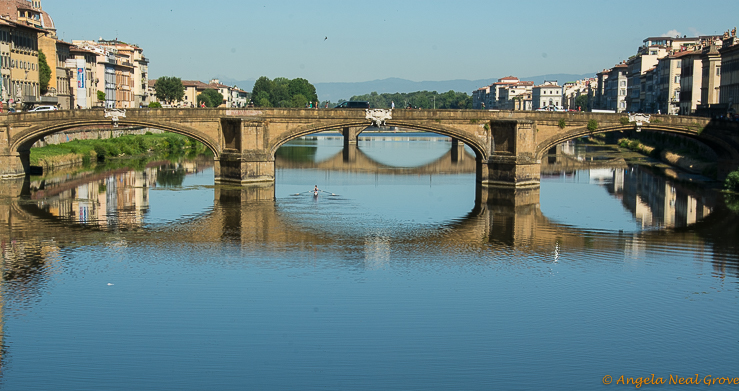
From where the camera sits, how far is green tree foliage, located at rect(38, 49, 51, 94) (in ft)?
322

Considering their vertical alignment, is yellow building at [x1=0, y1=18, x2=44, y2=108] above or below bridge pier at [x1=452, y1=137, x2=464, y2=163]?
above

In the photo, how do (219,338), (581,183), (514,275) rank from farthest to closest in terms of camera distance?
(581,183), (514,275), (219,338)

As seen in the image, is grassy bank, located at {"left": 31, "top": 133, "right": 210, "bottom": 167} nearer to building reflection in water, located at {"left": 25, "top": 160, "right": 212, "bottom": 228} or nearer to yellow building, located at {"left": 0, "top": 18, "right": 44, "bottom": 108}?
building reflection in water, located at {"left": 25, "top": 160, "right": 212, "bottom": 228}

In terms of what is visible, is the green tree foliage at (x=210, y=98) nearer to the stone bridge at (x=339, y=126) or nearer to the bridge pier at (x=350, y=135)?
the bridge pier at (x=350, y=135)

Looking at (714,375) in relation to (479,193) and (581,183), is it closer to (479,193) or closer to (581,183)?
(479,193)

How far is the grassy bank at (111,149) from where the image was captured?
242 ft

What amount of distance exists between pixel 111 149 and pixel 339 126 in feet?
113

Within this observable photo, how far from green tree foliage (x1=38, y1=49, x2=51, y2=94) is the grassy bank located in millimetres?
12862

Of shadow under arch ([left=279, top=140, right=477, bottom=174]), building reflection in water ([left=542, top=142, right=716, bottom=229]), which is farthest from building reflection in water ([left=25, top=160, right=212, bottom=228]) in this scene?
building reflection in water ([left=542, top=142, right=716, bottom=229])

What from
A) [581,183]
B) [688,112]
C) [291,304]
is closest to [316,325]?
[291,304]

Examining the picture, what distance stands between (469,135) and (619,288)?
32.8 meters

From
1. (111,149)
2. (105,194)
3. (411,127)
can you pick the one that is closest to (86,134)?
(111,149)

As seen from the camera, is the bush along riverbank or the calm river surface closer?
the calm river surface

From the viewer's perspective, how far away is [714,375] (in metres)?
23.2
